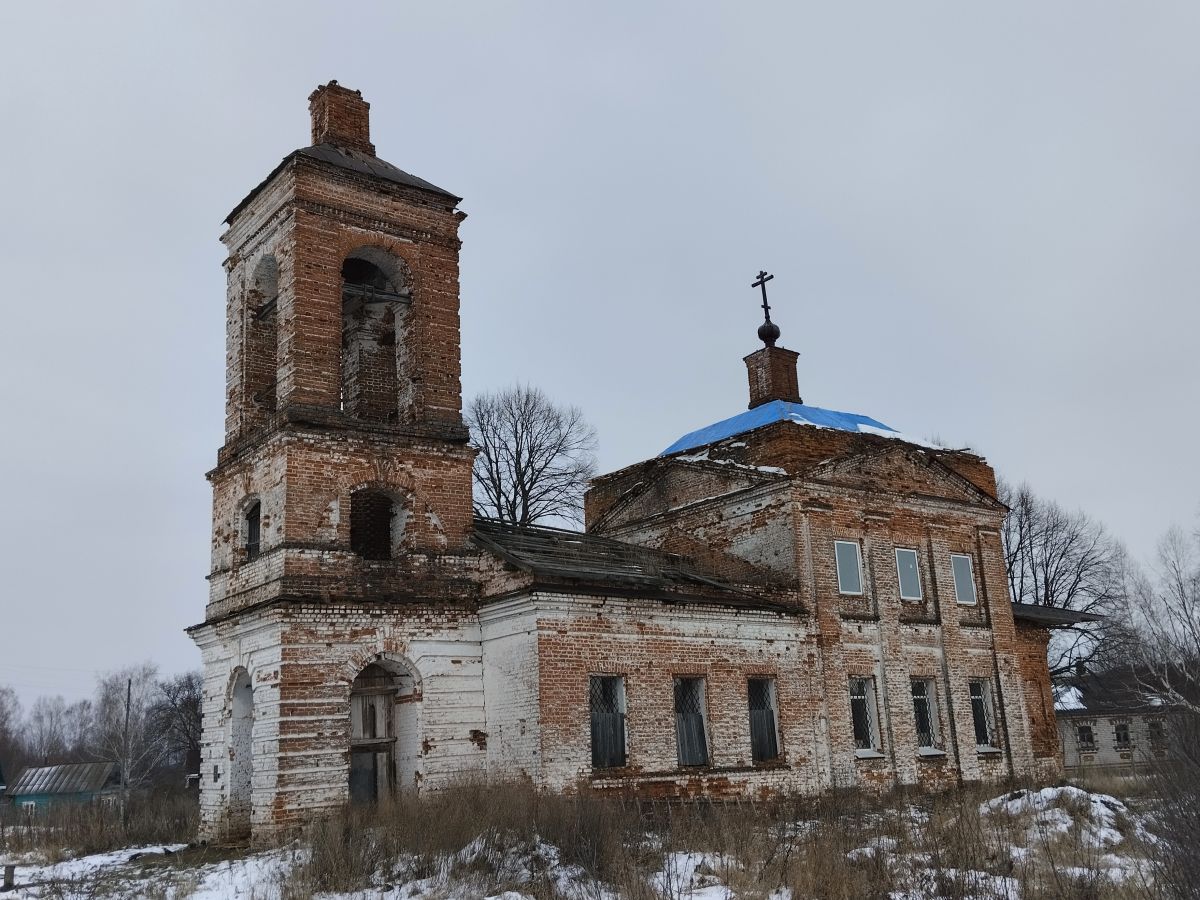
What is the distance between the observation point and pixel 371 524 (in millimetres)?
17391

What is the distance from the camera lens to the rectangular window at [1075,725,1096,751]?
41.6 metres

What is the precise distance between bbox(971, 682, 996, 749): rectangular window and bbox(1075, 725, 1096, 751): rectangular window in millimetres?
23133

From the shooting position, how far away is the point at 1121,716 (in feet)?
130

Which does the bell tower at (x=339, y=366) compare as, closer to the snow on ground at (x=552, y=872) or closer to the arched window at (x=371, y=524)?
the arched window at (x=371, y=524)

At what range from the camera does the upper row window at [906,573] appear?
66.4ft

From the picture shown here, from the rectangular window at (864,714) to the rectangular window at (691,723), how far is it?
11.9ft

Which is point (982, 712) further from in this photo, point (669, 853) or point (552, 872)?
point (552, 872)

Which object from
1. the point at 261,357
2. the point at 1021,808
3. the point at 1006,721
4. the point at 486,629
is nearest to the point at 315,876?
the point at 486,629

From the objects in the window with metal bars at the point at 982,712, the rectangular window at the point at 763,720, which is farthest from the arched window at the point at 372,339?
the window with metal bars at the point at 982,712

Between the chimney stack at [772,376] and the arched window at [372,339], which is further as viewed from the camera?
the chimney stack at [772,376]

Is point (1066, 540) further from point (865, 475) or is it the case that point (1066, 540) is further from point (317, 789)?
point (317, 789)

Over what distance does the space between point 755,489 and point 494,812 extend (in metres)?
9.51

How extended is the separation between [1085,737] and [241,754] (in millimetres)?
35700

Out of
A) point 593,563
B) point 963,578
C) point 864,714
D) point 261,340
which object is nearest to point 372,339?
point 261,340
